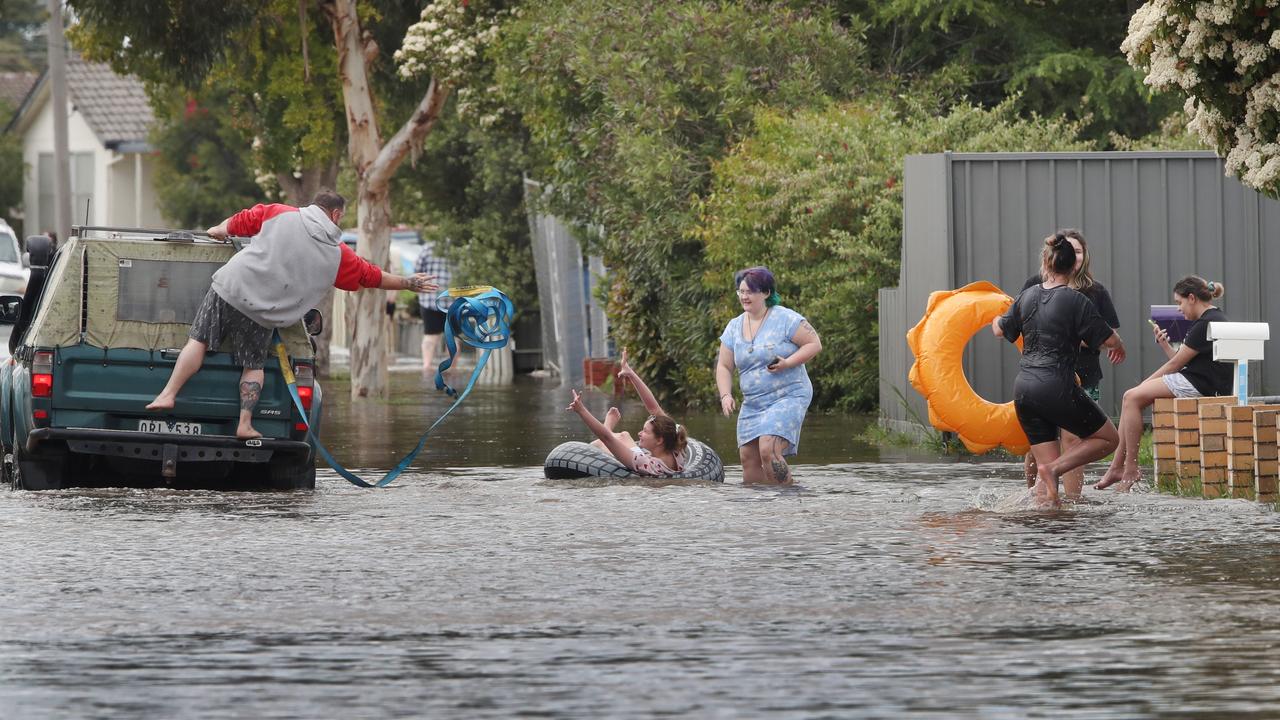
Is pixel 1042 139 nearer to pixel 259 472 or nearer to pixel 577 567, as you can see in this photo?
pixel 259 472

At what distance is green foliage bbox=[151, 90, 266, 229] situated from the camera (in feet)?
162

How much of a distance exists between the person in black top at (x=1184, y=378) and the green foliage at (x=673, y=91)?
9.33 meters

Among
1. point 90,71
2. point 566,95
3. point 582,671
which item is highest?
point 90,71

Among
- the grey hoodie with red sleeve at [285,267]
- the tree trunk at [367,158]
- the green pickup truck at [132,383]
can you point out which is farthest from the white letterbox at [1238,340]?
the tree trunk at [367,158]

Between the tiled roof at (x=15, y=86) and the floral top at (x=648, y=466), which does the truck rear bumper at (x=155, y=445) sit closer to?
the floral top at (x=648, y=466)

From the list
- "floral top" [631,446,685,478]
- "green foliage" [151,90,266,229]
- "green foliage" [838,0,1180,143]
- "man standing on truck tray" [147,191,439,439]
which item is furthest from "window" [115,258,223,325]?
"green foliage" [151,90,266,229]

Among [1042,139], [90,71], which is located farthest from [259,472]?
[90,71]

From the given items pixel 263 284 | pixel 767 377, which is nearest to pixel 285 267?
pixel 263 284

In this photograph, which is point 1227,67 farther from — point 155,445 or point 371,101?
point 371,101

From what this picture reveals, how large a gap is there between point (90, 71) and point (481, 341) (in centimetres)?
5481

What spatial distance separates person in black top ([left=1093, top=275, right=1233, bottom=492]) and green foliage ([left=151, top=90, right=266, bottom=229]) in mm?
35755

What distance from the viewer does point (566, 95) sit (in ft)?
87.5

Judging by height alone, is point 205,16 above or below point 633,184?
above

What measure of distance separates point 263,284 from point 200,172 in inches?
1436
